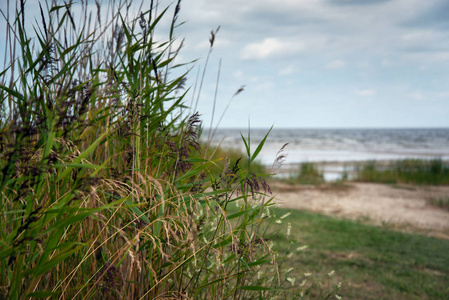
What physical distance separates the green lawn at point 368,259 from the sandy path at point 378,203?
3.45 feet

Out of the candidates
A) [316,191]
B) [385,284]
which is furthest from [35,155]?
[316,191]

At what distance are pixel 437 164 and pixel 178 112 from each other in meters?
13.8

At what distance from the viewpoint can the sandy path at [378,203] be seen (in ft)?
24.2

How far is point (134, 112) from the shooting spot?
1.52 metres

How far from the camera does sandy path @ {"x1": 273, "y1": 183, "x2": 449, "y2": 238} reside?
291 inches

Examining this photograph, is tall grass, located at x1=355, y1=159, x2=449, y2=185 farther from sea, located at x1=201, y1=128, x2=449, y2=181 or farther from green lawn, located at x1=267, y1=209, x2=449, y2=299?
green lawn, located at x1=267, y1=209, x2=449, y2=299

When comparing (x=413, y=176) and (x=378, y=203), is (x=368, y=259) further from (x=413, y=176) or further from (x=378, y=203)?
(x=413, y=176)

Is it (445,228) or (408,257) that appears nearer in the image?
(408,257)

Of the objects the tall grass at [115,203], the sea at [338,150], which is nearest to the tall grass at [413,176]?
the sea at [338,150]

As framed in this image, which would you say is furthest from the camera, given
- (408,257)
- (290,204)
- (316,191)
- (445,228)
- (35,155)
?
(316,191)

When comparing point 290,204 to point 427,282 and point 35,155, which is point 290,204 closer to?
point 427,282

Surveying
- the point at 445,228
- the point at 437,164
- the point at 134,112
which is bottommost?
the point at 445,228

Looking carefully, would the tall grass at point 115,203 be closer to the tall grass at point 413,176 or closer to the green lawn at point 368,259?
the green lawn at point 368,259

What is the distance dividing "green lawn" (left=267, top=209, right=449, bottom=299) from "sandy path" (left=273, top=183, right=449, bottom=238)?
1052 millimetres
